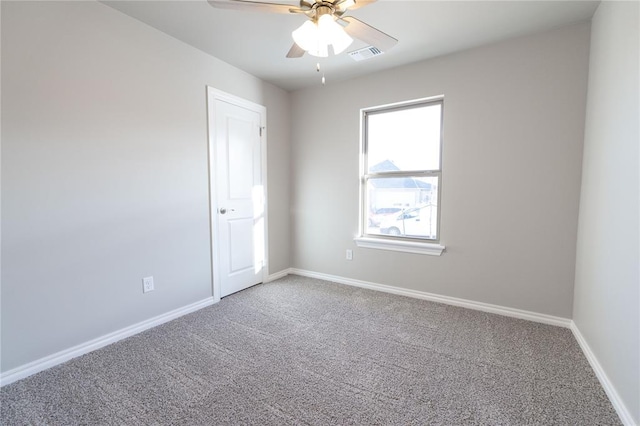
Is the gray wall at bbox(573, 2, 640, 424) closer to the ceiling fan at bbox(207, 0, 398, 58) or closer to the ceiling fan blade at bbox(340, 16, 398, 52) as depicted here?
the ceiling fan blade at bbox(340, 16, 398, 52)

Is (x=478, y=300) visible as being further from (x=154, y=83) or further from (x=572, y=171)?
(x=154, y=83)

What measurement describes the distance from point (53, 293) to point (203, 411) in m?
1.33

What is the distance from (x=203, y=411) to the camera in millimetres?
1528

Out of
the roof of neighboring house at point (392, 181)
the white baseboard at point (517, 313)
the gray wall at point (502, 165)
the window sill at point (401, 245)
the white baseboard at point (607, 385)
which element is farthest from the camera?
the roof of neighboring house at point (392, 181)

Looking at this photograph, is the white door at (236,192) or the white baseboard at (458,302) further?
the white door at (236,192)

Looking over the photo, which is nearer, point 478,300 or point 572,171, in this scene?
point 572,171

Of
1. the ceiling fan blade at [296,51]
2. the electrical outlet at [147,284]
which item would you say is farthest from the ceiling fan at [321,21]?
the electrical outlet at [147,284]

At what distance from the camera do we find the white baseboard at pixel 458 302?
98.0 inches

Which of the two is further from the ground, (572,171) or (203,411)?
(572,171)

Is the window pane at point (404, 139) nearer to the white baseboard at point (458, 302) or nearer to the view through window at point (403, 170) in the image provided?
the view through window at point (403, 170)

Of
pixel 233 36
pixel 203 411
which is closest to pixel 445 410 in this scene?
pixel 203 411

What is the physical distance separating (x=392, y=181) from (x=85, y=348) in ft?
10.2

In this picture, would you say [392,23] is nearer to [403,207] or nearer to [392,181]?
[392,181]

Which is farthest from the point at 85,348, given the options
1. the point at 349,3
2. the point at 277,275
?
the point at 349,3
